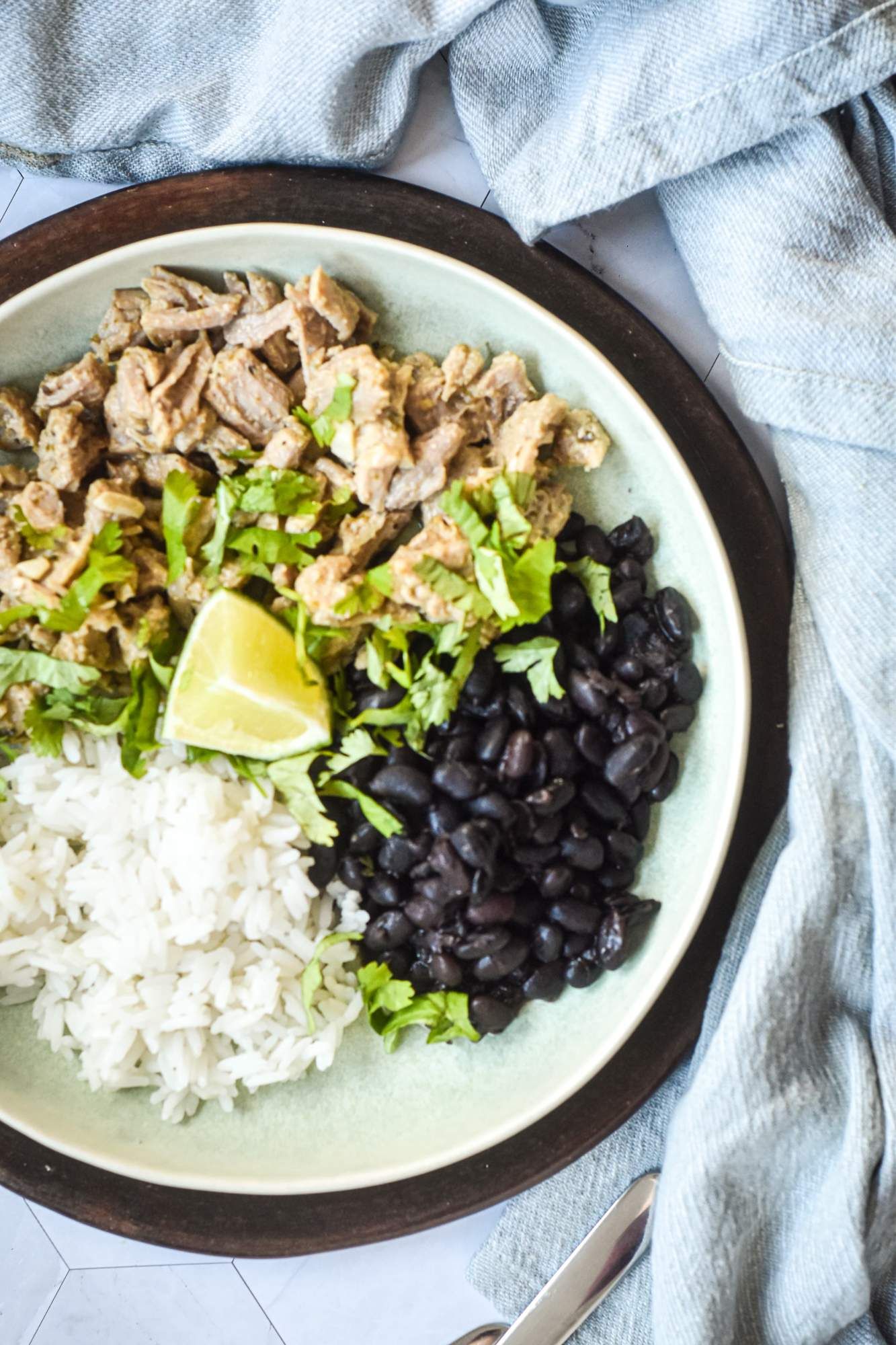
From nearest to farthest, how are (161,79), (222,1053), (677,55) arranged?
1. (677,55)
2. (161,79)
3. (222,1053)

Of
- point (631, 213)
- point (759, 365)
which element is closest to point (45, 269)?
point (631, 213)

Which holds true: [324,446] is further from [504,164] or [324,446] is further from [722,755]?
[722,755]

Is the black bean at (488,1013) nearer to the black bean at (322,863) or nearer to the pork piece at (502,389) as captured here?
the black bean at (322,863)

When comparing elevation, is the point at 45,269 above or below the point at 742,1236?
above

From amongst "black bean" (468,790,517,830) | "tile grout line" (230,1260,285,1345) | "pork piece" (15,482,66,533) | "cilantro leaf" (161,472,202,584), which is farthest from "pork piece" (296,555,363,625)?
"tile grout line" (230,1260,285,1345)

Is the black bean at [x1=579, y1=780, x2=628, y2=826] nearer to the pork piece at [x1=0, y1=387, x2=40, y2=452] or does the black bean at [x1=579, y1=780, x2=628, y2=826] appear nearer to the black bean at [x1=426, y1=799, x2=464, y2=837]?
the black bean at [x1=426, y1=799, x2=464, y2=837]

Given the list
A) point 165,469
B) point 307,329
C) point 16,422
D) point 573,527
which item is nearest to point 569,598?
point 573,527

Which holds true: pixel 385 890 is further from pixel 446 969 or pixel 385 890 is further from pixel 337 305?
pixel 337 305
